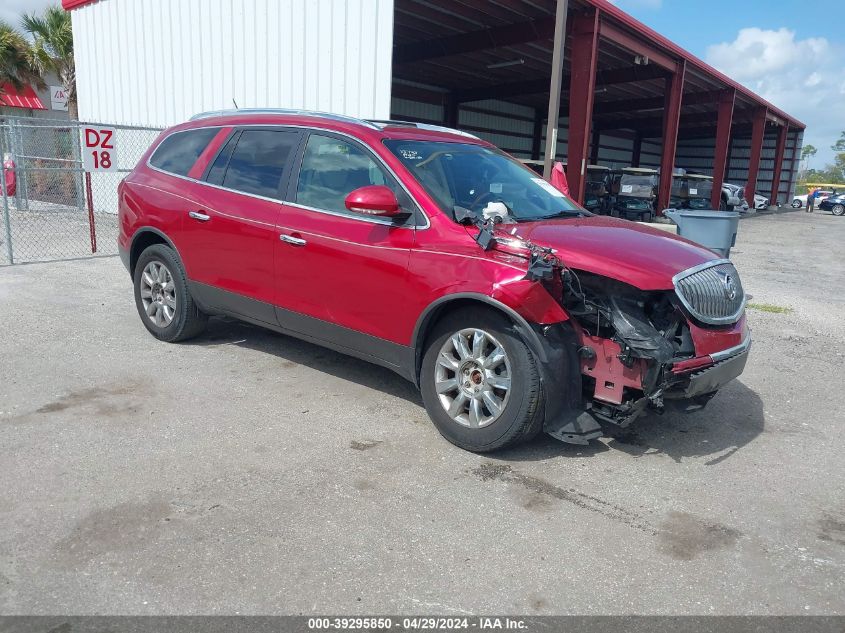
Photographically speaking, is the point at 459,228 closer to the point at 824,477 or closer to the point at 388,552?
the point at 388,552

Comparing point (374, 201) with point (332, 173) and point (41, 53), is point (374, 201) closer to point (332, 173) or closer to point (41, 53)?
point (332, 173)

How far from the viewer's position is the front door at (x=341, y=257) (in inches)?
171

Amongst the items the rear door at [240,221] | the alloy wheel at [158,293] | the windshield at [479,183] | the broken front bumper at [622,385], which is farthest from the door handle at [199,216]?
the broken front bumper at [622,385]

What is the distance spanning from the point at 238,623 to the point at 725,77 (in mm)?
29309

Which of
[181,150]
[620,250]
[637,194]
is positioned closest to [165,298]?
[181,150]

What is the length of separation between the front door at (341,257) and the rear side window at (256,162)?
0.65ft

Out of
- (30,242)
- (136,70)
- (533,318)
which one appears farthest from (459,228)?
Answer: (136,70)

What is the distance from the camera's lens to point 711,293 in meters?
4.04

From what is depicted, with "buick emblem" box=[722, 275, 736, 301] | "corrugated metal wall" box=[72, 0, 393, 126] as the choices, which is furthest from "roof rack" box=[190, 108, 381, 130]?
"corrugated metal wall" box=[72, 0, 393, 126]

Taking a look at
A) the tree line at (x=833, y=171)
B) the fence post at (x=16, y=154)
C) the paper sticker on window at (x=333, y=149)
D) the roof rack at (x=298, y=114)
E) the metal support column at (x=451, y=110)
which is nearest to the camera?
the paper sticker on window at (x=333, y=149)

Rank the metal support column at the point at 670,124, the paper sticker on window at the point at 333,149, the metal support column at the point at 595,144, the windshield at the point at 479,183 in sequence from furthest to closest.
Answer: the metal support column at the point at 595,144
the metal support column at the point at 670,124
the paper sticker on window at the point at 333,149
the windshield at the point at 479,183

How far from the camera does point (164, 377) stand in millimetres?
5230

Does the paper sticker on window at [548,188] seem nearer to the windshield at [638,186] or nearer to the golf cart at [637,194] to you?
the golf cart at [637,194]

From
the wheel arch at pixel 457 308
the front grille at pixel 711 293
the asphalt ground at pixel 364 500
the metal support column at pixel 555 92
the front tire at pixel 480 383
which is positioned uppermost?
the metal support column at pixel 555 92
